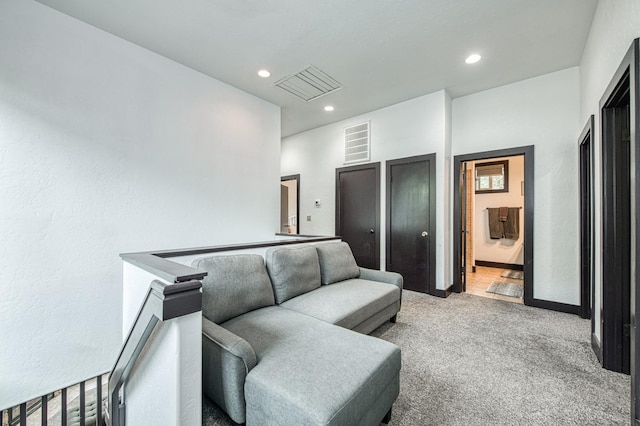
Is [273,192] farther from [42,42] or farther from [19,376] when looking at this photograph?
[19,376]

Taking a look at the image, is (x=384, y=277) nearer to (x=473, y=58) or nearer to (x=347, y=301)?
(x=347, y=301)

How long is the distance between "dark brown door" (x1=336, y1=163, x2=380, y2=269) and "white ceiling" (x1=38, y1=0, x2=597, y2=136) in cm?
155

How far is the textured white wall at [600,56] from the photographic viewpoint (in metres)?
1.58

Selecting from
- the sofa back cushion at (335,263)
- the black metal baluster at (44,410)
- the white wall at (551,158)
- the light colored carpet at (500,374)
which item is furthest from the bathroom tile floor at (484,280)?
the black metal baluster at (44,410)

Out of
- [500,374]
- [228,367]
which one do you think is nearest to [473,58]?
[500,374]

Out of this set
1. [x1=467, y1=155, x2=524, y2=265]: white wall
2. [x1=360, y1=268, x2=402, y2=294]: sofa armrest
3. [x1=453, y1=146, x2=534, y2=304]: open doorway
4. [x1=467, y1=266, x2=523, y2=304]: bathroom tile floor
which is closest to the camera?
[x1=360, y1=268, x2=402, y2=294]: sofa armrest

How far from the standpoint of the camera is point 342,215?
5062 millimetres

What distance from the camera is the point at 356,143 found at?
15.9ft

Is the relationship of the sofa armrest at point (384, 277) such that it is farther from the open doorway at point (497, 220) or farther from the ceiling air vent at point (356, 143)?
the open doorway at point (497, 220)

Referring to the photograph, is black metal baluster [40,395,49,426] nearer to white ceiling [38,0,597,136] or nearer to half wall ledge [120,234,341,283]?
half wall ledge [120,234,341,283]

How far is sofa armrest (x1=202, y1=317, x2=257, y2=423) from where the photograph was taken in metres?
1.33

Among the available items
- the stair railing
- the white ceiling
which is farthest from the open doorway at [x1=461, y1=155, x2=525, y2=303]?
the stair railing

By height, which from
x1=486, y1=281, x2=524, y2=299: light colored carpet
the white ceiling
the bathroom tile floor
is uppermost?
the white ceiling

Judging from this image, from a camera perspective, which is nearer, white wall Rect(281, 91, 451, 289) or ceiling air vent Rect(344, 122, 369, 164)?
white wall Rect(281, 91, 451, 289)
